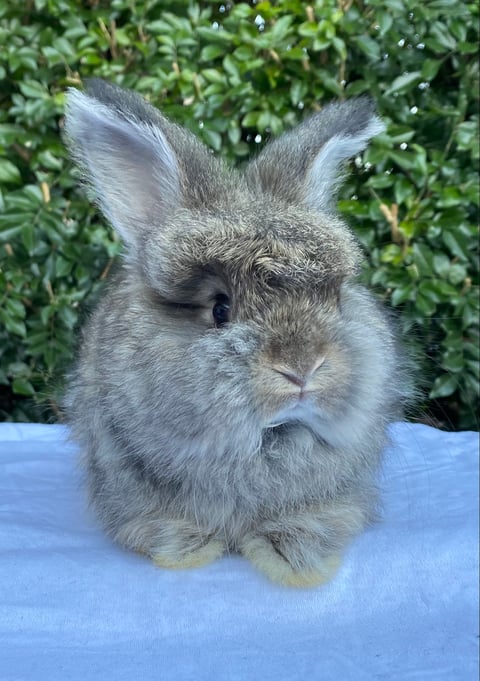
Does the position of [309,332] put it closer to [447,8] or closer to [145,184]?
[145,184]

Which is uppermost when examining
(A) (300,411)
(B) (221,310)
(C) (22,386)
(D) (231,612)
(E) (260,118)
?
(E) (260,118)

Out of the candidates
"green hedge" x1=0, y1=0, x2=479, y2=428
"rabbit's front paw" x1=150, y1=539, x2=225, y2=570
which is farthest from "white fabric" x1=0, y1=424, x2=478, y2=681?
"green hedge" x1=0, y1=0, x2=479, y2=428

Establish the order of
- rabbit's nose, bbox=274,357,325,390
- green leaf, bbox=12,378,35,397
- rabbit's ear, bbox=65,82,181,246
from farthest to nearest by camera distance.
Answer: green leaf, bbox=12,378,35,397, rabbit's ear, bbox=65,82,181,246, rabbit's nose, bbox=274,357,325,390

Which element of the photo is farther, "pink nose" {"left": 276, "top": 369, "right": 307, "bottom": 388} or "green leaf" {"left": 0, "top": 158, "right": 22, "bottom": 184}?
"green leaf" {"left": 0, "top": 158, "right": 22, "bottom": 184}

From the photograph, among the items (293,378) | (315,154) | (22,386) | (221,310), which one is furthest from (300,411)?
(22,386)

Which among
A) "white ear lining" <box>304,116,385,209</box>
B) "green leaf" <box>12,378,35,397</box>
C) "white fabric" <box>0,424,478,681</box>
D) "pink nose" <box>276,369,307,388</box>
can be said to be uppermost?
"white ear lining" <box>304,116,385,209</box>

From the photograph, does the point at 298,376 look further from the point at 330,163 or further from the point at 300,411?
the point at 330,163

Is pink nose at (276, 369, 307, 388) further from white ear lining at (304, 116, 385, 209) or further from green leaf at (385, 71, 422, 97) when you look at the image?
green leaf at (385, 71, 422, 97)

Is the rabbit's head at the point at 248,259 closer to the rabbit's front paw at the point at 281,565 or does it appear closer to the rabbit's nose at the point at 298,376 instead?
the rabbit's nose at the point at 298,376
